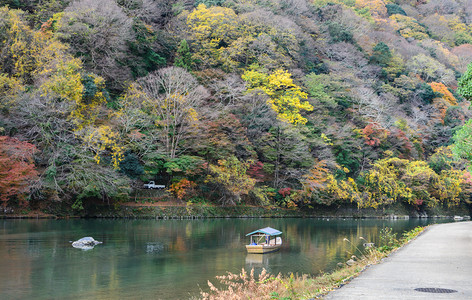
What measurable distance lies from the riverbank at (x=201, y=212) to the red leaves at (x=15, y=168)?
303 centimetres

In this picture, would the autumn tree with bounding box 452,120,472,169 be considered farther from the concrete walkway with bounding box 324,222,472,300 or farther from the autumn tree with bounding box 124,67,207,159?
the autumn tree with bounding box 124,67,207,159

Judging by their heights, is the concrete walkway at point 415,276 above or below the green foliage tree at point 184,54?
below

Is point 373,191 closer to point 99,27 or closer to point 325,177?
point 325,177

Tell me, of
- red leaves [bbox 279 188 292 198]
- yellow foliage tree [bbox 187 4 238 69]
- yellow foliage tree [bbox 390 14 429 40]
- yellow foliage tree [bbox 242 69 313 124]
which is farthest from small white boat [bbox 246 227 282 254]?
yellow foliage tree [bbox 390 14 429 40]

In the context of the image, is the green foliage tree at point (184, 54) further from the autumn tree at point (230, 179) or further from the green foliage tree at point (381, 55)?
the green foliage tree at point (381, 55)

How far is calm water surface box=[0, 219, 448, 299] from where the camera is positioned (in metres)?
15.4

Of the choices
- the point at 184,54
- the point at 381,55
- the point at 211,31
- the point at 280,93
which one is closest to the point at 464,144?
the point at 280,93

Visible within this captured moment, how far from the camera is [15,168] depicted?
32.3m

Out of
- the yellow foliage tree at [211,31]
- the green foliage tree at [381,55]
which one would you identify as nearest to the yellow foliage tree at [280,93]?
the yellow foliage tree at [211,31]

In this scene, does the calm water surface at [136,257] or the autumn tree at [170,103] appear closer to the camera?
the calm water surface at [136,257]

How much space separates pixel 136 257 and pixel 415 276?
13404 mm

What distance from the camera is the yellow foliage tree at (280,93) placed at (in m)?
52.7

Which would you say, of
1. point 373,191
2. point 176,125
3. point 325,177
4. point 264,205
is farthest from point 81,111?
point 373,191

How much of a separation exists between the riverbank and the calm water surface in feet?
7.60
